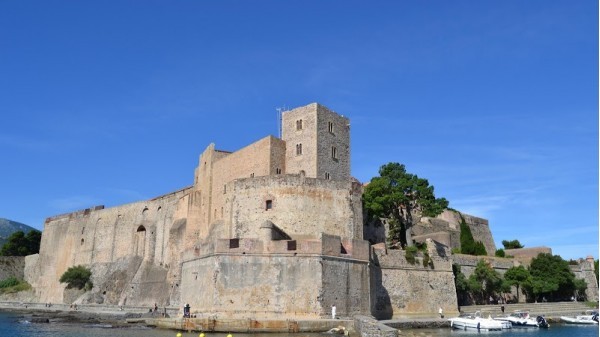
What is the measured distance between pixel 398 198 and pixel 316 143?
21.9 ft

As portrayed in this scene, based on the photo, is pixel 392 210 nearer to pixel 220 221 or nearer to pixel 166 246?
pixel 220 221

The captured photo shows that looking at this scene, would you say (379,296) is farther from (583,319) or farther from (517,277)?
(517,277)

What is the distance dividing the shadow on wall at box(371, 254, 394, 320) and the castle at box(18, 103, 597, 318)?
6cm

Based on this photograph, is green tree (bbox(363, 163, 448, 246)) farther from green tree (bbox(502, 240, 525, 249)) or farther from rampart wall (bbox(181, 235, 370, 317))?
green tree (bbox(502, 240, 525, 249))

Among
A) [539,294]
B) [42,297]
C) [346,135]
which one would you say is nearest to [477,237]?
[539,294]

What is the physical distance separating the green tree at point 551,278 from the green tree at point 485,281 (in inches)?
140

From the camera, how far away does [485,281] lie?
40562 millimetres

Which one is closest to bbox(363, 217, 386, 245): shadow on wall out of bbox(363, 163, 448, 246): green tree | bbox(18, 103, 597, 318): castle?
bbox(18, 103, 597, 318): castle

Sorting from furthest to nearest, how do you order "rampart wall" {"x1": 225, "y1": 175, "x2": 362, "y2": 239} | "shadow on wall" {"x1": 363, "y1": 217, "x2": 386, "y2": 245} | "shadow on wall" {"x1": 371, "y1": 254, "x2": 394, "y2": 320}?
"shadow on wall" {"x1": 363, "y1": 217, "x2": 386, "y2": 245}
"rampart wall" {"x1": 225, "y1": 175, "x2": 362, "y2": 239}
"shadow on wall" {"x1": 371, "y1": 254, "x2": 394, "y2": 320}

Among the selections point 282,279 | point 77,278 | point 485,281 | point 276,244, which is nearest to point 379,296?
point 282,279

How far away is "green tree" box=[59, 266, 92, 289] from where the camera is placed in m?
56.8

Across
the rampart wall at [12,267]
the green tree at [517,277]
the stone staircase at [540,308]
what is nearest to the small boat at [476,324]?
the stone staircase at [540,308]

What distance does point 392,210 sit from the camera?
3959 cm

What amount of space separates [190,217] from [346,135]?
1487cm
